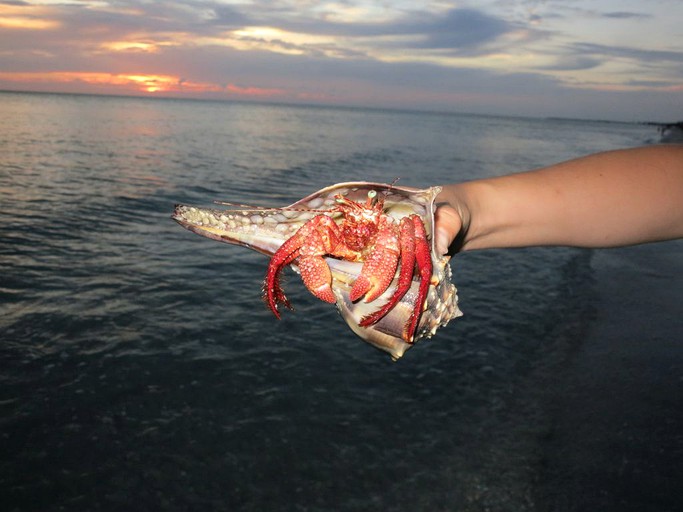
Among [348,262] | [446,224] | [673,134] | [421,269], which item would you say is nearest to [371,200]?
[348,262]

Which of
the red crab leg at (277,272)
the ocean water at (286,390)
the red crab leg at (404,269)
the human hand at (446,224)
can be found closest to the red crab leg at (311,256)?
the red crab leg at (277,272)

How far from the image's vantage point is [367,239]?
3.24 metres

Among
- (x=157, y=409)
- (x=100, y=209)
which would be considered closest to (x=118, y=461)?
(x=157, y=409)

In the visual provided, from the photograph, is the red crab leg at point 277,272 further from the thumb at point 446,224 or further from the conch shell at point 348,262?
the thumb at point 446,224

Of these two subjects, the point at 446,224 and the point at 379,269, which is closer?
the point at 446,224

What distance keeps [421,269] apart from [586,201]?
32.2 inches

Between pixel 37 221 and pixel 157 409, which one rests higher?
pixel 37 221

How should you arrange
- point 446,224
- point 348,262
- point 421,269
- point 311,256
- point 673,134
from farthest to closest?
point 673,134, point 348,262, point 311,256, point 421,269, point 446,224

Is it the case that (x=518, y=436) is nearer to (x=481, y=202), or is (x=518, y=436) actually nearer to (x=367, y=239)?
(x=367, y=239)

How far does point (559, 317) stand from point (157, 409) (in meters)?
6.14

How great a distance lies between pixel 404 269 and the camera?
259 centimetres

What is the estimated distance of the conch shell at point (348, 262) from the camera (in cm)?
263

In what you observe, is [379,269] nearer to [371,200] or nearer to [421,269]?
[421,269]

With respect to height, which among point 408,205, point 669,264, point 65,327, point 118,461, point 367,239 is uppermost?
point 408,205
